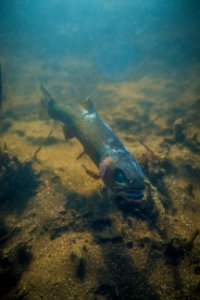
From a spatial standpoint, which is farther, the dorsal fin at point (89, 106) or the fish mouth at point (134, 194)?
the dorsal fin at point (89, 106)

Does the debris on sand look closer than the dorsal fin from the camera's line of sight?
No

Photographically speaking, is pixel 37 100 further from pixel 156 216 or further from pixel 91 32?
pixel 91 32

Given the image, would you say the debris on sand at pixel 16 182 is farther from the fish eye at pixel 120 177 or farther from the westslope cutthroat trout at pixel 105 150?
the fish eye at pixel 120 177

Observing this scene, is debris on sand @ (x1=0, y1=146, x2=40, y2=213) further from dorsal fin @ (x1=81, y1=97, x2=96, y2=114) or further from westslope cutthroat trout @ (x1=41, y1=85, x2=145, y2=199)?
dorsal fin @ (x1=81, y1=97, x2=96, y2=114)

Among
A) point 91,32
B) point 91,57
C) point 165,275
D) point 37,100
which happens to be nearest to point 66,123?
point 165,275

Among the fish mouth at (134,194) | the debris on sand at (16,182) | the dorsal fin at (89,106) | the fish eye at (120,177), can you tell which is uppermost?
the dorsal fin at (89,106)

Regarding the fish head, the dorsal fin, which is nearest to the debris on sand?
the dorsal fin

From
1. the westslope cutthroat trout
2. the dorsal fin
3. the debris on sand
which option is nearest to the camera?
the westslope cutthroat trout

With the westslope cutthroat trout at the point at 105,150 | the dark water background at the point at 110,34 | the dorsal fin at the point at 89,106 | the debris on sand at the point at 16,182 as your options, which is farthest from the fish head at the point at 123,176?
the dark water background at the point at 110,34
